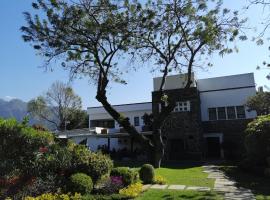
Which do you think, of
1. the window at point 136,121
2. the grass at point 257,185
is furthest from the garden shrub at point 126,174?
the window at point 136,121

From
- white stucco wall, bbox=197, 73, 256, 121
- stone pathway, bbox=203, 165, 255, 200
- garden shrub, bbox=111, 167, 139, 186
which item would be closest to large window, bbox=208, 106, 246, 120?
white stucco wall, bbox=197, 73, 256, 121

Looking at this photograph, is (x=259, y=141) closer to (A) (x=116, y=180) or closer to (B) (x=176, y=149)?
(A) (x=116, y=180)

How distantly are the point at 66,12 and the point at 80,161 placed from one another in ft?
30.3

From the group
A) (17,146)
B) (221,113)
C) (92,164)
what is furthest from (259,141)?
(221,113)

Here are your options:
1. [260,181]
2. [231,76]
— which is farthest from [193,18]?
[231,76]

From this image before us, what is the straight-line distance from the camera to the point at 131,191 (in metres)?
10.8

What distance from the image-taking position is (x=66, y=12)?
17.9 metres

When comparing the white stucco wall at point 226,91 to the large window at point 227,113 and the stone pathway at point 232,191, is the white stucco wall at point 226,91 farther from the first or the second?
the stone pathway at point 232,191

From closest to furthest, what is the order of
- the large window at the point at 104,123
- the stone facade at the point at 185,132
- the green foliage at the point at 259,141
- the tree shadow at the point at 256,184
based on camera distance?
the tree shadow at the point at 256,184, the green foliage at the point at 259,141, the stone facade at the point at 185,132, the large window at the point at 104,123

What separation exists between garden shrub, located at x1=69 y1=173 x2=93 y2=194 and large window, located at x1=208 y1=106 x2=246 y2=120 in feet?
78.6

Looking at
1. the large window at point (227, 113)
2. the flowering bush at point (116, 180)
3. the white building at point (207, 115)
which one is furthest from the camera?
the large window at point (227, 113)

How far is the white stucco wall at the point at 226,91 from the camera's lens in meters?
32.2

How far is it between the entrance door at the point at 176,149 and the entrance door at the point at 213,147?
9.38 feet

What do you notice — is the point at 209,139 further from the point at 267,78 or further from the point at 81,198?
the point at 81,198
